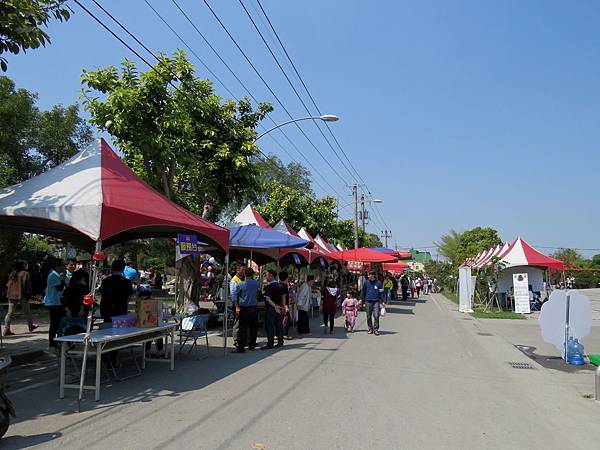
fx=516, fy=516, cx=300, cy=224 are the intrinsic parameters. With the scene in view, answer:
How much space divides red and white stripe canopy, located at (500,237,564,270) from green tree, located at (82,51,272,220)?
1562 cm

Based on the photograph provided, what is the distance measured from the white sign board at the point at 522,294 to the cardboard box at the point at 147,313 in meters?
20.3

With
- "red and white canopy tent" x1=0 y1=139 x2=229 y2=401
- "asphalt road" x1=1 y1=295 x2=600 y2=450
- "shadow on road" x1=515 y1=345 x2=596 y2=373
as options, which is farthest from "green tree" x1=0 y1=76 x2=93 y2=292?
"shadow on road" x1=515 y1=345 x2=596 y2=373

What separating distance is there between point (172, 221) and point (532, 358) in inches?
326

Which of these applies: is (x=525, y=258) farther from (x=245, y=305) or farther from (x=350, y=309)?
(x=245, y=305)

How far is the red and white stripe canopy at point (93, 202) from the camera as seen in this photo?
288 inches

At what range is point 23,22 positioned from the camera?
7543 millimetres

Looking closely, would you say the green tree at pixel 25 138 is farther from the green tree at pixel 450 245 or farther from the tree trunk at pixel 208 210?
the green tree at pixel 450 245

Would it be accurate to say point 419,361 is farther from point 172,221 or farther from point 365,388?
point 172,221

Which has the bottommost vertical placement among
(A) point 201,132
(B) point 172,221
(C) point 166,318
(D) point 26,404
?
(D) point 26,404

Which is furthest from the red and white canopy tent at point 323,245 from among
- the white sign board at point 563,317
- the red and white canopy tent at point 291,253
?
the white sign board at point 563,317

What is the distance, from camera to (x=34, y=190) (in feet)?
27.1

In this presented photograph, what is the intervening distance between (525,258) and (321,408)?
22554mm

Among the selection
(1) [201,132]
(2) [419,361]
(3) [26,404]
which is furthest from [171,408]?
(1) [201,132]

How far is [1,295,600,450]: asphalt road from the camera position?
532 cm
